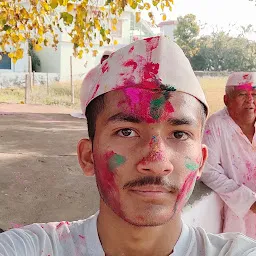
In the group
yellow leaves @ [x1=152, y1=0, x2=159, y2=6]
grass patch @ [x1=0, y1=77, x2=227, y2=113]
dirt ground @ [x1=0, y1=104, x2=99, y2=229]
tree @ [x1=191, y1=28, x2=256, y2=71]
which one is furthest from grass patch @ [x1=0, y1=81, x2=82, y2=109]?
tree @ [x1=191, y1=28, x2=256, y2=71]

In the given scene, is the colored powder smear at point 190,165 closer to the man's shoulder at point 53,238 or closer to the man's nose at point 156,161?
the man's nose at point 156,161

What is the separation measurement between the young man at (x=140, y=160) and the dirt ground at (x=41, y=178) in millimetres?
2429

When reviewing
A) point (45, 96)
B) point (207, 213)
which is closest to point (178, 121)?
point (207, 213)

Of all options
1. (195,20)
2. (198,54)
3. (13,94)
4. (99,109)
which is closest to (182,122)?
(99,109)

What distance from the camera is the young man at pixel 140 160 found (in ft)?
4.07

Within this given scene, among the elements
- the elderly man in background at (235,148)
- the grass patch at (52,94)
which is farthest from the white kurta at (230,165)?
the grass patch at (52,94)

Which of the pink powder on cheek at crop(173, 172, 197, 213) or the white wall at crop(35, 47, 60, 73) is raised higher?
the pink powder on cheek at crop(173, 172, 197, 213)

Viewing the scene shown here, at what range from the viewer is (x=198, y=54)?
31.0 metres

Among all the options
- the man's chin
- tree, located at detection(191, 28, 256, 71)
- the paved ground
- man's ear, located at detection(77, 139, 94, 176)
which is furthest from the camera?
tree, located at detection(191, 28, 256, 71)

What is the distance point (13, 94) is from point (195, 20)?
19.9 metres

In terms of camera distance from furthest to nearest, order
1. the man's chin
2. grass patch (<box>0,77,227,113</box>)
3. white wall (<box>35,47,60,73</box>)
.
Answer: white wall (<box>35,47,60,73</box>) → grass patch (<box>0,77,227,113</box>) → the man's chin

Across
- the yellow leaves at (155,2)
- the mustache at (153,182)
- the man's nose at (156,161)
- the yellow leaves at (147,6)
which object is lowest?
the mustache at (153,182)

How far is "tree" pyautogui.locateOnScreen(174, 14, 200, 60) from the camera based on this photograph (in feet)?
107

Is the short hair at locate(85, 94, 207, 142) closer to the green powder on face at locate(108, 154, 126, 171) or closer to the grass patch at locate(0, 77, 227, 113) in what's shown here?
the green powder on face at locate(108, 154, 126, 171)
